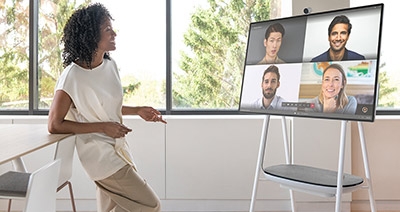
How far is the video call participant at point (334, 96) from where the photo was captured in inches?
97.5

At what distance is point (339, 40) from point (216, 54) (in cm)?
147

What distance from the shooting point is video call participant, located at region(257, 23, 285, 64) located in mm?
2898

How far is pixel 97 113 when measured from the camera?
2322 mm

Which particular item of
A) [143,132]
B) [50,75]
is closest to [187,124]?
[143,132]

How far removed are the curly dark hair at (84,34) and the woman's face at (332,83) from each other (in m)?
1.28

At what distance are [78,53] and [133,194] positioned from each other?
774mm

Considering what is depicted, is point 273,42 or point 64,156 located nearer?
point 64,156

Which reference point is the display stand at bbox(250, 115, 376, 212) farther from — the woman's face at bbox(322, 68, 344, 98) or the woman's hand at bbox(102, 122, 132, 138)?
the woman's hand at bbox(102, 122, 132, 138)

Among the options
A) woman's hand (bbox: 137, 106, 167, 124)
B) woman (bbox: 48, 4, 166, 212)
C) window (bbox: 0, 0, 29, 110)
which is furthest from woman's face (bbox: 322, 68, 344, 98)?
window (bbox: 0, 0, 29, 110)

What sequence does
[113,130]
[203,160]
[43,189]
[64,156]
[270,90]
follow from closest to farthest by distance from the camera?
[43,189], [113,130], [64,156], [270,90], [203,160]

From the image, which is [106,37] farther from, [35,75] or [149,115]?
[35,75]

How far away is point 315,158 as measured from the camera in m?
3.55

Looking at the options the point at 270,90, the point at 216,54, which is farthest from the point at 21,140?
the point at 216,54

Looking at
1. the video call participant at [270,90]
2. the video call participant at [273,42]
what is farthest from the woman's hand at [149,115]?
the video call participant at [273,42]
